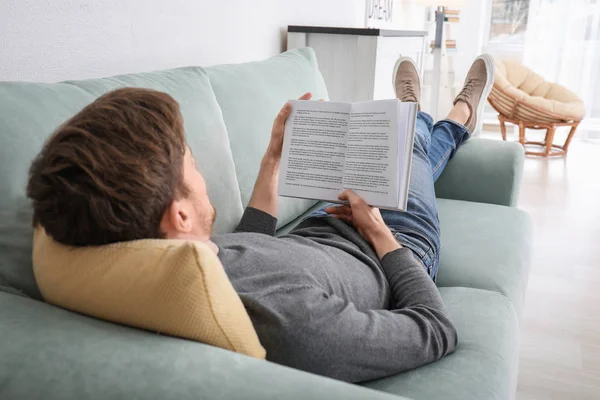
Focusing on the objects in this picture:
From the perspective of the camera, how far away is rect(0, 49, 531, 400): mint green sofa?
0.61 metres

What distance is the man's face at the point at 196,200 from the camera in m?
0.83

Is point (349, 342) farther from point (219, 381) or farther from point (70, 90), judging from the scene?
point (70, 90)

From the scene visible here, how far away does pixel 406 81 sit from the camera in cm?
224

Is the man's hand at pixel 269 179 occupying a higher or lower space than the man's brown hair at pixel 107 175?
lower

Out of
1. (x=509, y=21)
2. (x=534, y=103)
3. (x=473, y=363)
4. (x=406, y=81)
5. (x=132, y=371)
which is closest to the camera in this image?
Result: (x=132, y=371)

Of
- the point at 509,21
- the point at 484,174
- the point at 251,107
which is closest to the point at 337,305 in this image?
the point at 251,107

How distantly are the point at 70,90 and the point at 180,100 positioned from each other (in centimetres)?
23

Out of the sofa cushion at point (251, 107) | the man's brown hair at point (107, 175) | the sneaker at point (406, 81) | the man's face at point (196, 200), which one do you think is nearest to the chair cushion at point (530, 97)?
the sneaker at point (406, 81)

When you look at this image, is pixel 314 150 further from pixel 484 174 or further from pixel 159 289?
pixel 484 174

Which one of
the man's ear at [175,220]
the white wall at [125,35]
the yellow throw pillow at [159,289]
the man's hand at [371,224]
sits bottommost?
the man's hand at [371,224]

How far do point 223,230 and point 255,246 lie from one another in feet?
0.86

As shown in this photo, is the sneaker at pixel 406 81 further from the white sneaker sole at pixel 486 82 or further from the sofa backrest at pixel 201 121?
the sofa backrest at pixel 201 121

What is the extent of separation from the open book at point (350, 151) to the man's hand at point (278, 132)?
2 cm

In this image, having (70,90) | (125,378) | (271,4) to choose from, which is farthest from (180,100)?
(271,4)
